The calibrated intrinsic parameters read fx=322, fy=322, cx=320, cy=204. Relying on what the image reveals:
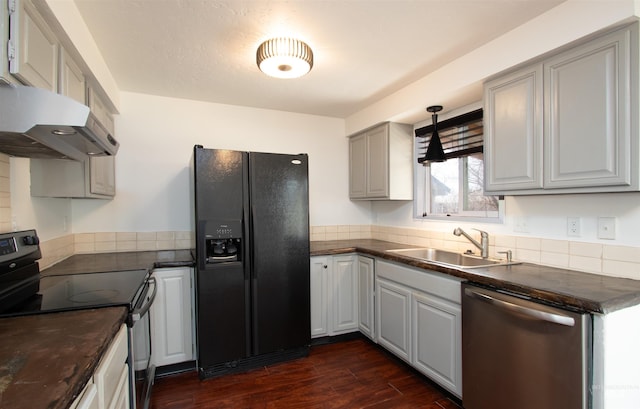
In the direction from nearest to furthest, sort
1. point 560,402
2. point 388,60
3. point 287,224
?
point 560,402, point 388,60, point 287,224

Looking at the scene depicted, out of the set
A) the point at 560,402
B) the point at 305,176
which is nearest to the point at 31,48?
the point at 305,176

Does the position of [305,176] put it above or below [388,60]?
below

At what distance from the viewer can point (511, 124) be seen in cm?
196

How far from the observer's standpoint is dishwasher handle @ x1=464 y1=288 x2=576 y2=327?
138cm

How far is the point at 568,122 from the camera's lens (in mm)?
1681

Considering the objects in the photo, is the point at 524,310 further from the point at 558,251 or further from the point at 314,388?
the point at 314,388

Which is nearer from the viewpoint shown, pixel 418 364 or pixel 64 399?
pixel 64 399

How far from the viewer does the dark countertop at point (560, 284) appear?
134cm

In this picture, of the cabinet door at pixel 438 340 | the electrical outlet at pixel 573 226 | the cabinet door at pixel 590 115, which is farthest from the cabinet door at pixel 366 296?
the cabinet door at pixel 590 115

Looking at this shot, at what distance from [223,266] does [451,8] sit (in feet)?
7.27

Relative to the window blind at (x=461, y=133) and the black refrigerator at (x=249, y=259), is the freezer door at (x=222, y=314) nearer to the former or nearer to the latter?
the black refrigerator at (x=249, y=259)

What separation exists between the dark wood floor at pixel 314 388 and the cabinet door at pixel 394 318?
16cm

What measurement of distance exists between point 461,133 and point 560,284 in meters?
1.55

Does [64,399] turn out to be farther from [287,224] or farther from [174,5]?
[287,224]
